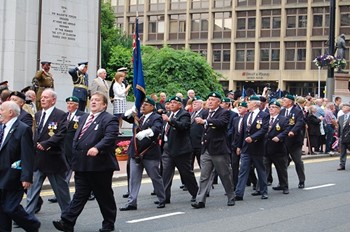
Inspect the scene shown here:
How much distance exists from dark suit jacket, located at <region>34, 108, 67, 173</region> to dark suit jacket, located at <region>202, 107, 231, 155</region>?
3.09 m

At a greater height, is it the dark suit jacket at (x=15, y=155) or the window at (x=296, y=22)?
the window at (x=296, y=22)

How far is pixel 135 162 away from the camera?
38.3ft

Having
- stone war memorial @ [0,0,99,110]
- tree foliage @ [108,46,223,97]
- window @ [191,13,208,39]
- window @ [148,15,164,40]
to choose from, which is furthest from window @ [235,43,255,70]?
stone war memorial @ [0,0,99,110]

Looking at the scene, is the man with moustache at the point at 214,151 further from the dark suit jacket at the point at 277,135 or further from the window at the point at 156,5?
the window at the point at 156,5

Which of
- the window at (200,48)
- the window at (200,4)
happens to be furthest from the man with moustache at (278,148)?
the window at (200,4)

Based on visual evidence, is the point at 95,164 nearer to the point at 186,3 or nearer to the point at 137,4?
the point at 186,3

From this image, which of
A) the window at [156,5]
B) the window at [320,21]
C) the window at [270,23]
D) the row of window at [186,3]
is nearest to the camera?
the window at [320,21]

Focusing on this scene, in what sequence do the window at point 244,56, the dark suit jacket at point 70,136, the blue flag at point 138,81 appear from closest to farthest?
the dark suit jacket at point 70,136
the blue flag at point 138,81
the window at point 244,56

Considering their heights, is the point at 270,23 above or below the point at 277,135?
above

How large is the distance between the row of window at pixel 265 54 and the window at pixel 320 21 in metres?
1.14

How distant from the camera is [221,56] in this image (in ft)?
243

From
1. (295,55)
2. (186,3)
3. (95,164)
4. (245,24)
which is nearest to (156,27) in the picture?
(186,3)

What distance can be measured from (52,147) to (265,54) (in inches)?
2477

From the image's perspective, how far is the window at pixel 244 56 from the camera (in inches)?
2844
